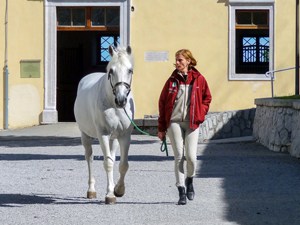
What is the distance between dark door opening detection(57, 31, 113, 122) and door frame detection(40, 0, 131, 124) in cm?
249

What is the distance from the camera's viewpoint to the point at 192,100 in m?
10.3

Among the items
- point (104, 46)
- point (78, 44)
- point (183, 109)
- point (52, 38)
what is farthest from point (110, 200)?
point (104, 46)

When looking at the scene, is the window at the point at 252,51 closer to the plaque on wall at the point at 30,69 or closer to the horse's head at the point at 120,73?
the plaque on wall at the point at 30,69

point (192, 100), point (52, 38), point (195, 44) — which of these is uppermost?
point (52, 38)

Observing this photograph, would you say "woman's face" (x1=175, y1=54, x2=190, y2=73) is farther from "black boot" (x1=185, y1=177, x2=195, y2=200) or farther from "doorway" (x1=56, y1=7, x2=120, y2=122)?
"doorway" (x1=56, y1=7, x2=120, y2=122)

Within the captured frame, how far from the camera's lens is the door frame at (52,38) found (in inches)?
1026

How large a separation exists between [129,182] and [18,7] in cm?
1447

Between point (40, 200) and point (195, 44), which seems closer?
point (40, 200)

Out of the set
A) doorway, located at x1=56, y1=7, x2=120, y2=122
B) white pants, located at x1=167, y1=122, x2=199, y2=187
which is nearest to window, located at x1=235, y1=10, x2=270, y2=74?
doorway, located at x1=56, y1=7, x2=120, y2=122

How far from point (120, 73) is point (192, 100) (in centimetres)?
86

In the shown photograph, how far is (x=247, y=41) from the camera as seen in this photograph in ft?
103

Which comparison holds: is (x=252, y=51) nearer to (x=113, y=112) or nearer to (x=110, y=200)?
(x=113, y=112)

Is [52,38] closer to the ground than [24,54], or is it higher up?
higher up

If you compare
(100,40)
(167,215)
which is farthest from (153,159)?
(100,40)
